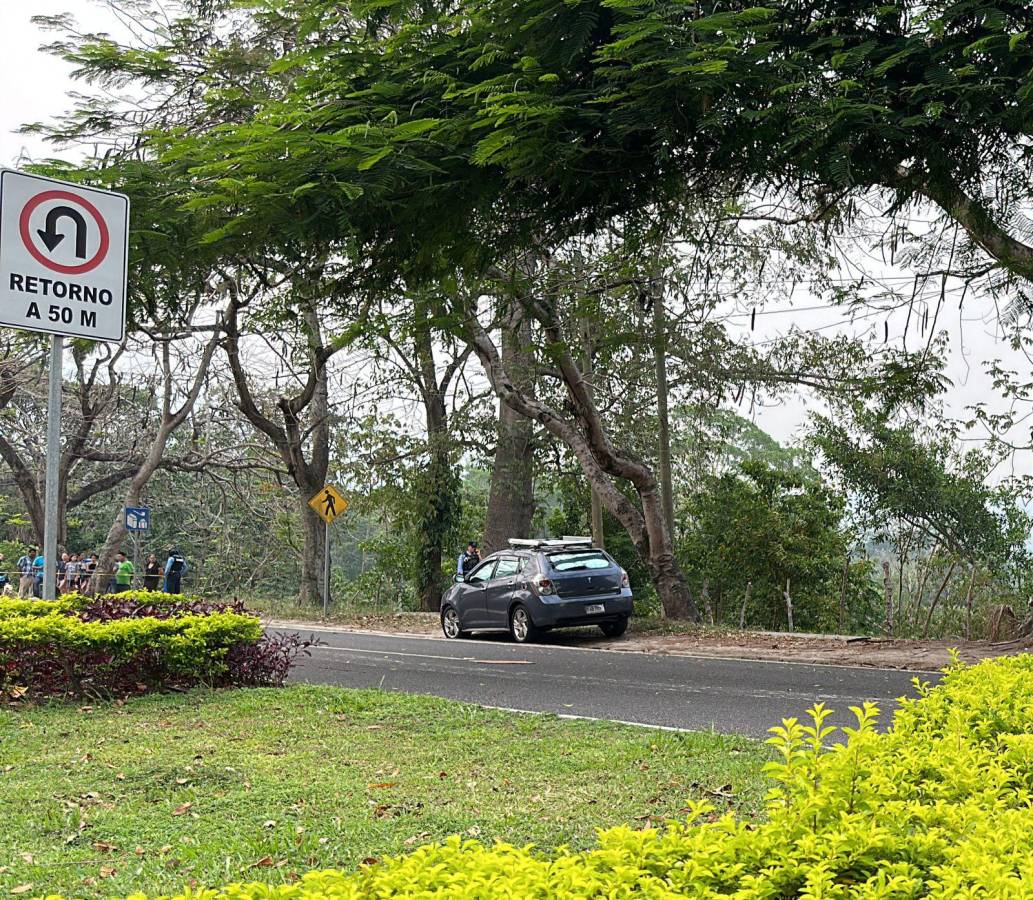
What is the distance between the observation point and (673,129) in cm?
941

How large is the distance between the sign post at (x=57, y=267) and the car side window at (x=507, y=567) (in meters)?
11.1

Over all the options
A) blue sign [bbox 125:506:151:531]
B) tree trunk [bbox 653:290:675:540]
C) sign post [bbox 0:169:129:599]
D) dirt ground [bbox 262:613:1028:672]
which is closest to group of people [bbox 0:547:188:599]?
blue sign [bbox 125:506:151:531]

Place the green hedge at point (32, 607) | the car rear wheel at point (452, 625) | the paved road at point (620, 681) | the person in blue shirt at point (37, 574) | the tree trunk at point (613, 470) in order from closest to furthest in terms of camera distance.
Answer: the paved road at point (620, 681)
the green hedge at point (32, 607)
the car rear wheel at point (452, 625)
the tree trunk at point (613, 470)
the person in blue shirt at point (37, 574)

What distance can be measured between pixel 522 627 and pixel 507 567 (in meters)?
1.15

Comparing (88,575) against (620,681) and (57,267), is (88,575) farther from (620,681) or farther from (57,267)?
(57,267)

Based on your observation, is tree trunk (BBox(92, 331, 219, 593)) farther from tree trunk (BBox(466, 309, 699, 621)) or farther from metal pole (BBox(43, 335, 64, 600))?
metal pole (BBox(43, 335, 64, 600))

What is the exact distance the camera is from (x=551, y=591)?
62.0ft

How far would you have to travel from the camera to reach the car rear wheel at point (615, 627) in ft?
64.6

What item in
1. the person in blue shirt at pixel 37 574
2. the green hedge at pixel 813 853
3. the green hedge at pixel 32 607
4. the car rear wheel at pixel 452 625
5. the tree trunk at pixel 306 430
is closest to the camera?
the green hedge at pixel 813 853

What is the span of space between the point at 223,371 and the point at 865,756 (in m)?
29.3

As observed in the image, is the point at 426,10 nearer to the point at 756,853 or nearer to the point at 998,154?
the point at 998,154

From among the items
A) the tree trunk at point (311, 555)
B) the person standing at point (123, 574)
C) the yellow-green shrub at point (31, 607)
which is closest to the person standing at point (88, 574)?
the person standing at point (123, 574)

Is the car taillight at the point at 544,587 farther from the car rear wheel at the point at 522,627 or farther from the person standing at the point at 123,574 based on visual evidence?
the person standing at the point at 123,574

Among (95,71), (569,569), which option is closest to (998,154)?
(569,569)
